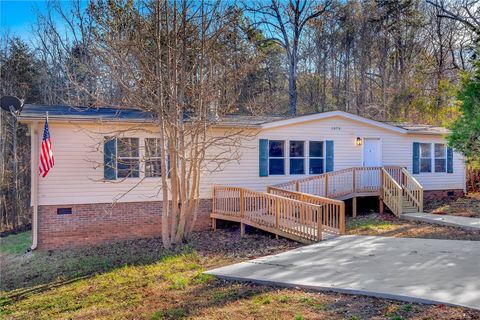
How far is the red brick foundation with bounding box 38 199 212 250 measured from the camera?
32.8 ft

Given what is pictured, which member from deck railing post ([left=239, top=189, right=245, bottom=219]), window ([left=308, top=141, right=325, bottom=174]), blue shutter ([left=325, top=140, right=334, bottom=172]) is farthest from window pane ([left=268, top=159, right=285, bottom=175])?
deck railing post ([left=239, top=189, right=245, bottom=219])

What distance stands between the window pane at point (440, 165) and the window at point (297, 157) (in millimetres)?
6197

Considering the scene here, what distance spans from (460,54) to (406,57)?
9.30 ft

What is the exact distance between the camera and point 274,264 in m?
6.95

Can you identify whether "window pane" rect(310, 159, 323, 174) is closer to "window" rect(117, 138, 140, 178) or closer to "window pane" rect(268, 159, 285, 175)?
"window pane" rect(268, 159, 285, 175)

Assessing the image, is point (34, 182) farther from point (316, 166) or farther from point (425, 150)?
point (425, 150)

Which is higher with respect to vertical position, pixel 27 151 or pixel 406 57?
pixel 406 57

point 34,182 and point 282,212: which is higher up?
point 34,182

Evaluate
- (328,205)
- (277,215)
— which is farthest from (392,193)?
(277,215)

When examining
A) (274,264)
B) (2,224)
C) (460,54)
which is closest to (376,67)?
(460,54)

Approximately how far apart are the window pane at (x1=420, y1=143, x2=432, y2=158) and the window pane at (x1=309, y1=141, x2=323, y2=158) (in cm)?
469

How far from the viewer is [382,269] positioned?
247 inches

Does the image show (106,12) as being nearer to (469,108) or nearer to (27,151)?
(469,108)

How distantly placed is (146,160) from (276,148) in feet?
13.8
